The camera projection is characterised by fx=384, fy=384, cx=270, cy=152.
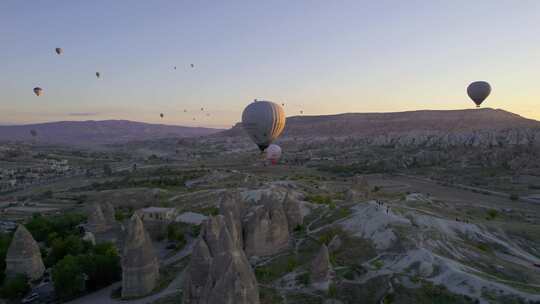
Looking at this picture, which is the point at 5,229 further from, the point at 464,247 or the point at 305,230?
the point at 464,247

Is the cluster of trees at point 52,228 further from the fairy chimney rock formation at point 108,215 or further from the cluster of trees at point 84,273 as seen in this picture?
the cluster of trees at point 84,273

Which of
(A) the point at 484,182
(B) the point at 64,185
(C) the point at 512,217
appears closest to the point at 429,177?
(A) the point at 484,182

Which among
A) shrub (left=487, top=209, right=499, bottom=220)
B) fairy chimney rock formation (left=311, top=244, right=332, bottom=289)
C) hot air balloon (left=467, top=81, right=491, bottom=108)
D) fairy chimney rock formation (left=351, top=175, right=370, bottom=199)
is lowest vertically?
shrub (left=487, top=209, right=499, bottom=220)

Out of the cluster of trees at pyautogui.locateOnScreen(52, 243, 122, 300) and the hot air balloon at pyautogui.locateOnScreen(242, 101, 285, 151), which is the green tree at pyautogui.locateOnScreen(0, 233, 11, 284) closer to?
the cluster of trees at pyautogui.locateOnScreen(52, 243, 122, 300)

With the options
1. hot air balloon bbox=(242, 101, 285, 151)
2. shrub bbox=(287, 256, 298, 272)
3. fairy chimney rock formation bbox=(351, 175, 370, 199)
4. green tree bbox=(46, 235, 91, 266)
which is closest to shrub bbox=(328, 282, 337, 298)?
shrub bbox=(287, 256, 298, 272)

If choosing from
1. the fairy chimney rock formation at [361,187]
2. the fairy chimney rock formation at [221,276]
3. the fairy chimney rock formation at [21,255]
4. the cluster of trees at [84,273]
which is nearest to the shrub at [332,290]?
the fairy chimney rock formation at [221,276]
